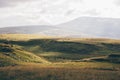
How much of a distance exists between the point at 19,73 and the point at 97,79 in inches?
1891

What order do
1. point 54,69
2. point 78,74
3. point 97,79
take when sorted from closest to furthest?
point 97,79 → point 78,74 → point 54,69

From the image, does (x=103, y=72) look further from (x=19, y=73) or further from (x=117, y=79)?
(x=19, y=73)

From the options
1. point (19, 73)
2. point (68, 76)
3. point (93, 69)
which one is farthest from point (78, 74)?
point (19, 73)

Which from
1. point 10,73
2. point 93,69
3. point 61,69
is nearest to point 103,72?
point 93,69

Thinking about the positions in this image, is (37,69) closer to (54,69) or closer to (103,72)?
(54,69)

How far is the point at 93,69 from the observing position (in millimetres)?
188625

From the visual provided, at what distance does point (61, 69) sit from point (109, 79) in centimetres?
3520

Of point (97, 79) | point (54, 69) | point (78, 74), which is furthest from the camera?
point (54, 69)

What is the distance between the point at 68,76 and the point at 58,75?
598 centimetres

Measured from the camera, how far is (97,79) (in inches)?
6403

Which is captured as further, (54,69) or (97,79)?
(54,69)

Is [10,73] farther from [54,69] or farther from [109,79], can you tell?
[109,79]

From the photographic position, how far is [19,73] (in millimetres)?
176875

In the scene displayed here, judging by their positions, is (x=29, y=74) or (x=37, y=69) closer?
(x=29, y=74)
